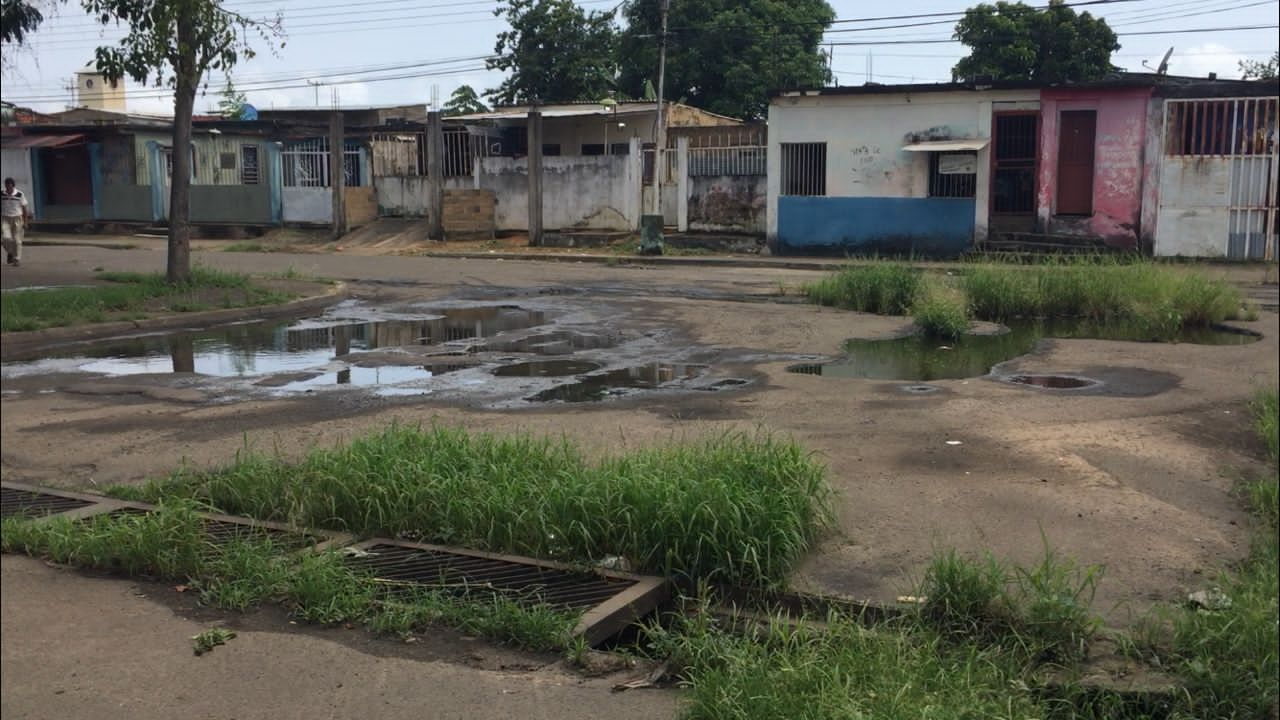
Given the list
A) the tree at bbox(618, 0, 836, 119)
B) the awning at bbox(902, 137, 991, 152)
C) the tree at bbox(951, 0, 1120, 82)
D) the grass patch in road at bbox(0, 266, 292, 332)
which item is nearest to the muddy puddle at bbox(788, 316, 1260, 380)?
the tree at bbox(951, 0, 1120, 82)

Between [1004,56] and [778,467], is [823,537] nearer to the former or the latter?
[778,467]

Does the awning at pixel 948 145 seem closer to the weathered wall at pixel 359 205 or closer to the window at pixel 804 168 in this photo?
the window at pixel 804 168

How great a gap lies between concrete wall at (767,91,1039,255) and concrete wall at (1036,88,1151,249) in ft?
2.38

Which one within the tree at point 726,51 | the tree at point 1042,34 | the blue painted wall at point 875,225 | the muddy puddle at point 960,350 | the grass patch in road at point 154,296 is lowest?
the muddy puddle at point 960,350

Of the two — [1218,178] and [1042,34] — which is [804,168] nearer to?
[1218,178]

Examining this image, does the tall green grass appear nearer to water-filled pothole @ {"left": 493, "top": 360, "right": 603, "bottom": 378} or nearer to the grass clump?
water-filled pothole @ {"left": 493, "top": 360, "right": 603, "bottom": 378}

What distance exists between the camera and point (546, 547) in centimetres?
493

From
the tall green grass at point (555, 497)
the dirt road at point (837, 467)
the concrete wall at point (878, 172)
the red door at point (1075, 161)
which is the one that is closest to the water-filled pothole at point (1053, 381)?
the dirt road at point (837, 467)

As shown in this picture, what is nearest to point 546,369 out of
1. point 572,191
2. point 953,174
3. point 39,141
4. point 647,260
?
point 647,260

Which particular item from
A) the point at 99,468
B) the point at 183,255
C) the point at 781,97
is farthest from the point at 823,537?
the point at 781,97

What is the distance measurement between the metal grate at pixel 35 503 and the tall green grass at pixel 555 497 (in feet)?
1.11

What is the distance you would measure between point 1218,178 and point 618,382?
17100 millimetres

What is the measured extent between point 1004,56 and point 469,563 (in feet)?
22.0

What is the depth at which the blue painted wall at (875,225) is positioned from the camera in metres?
24.8
